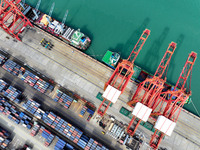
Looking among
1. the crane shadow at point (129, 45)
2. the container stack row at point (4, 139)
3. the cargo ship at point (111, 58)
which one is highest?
the crane shadow at point (129, 45)

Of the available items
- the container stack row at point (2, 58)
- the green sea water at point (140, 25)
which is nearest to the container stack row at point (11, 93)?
the container stack row at point (2, 58)

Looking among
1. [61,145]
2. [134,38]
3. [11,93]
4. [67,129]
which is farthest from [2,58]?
[134,38]

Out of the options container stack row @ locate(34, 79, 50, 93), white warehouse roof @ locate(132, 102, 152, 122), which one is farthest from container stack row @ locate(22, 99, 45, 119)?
white warehouse roof @ locate(132, 102, 152, 122)

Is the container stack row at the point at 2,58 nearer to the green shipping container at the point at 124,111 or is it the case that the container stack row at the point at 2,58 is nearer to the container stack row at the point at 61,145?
the container stack row at the point at 61,145

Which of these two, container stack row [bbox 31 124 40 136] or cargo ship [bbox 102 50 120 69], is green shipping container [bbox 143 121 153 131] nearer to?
cargo ship [bbox 102 50 120 69]

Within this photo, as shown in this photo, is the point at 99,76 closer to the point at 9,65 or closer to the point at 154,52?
the point at 154,52

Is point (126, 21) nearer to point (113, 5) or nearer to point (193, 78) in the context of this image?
point (113, 5)
